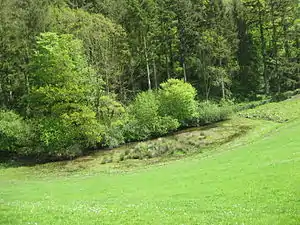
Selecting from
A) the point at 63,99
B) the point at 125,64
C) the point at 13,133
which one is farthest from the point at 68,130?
the point at 125,64

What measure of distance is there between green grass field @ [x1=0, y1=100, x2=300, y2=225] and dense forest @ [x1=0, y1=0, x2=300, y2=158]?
915 cm

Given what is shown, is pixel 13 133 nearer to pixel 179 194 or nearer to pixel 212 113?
pixel 212 113

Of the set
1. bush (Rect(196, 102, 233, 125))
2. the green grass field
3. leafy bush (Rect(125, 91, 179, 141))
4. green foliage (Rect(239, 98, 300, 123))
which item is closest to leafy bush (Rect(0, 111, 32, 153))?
the green grass field

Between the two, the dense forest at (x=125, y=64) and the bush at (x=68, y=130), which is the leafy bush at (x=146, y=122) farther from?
the bush at (x=68, y=130)

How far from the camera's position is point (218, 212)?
1423cm

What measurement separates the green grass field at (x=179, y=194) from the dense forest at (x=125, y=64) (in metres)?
9.15

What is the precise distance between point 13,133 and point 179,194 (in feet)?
102

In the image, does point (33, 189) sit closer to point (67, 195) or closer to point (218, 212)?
point (67, 195)

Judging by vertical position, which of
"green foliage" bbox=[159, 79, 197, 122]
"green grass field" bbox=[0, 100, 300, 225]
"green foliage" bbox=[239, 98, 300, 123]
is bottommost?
"green grass field" bbox=[0, 100, 300, 225]

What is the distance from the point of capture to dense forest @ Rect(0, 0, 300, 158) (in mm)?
44156

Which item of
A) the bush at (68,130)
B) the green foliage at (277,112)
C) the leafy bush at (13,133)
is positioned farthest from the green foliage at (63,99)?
the green foliage at (277,112)

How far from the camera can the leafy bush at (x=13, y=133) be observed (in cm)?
4403

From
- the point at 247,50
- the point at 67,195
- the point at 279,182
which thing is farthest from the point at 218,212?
the point at 247,50

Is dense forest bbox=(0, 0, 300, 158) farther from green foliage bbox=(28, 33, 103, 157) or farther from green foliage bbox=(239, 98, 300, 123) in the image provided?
green foliage bbox=(239, 98, 300, 123)
